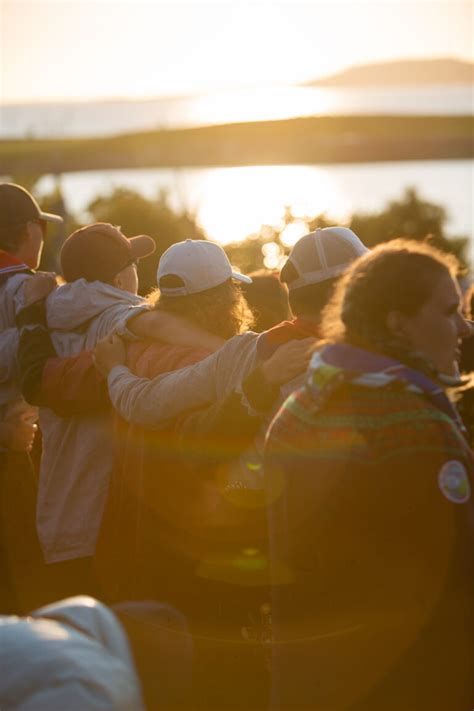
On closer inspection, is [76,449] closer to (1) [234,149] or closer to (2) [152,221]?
(2) [152,221]

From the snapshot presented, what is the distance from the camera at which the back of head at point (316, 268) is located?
3018 mm

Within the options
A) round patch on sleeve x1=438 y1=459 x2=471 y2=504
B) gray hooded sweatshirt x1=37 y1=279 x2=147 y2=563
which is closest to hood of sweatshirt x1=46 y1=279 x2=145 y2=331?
gray hooded sweatshirt x1=37 y1=279 x2=147 y2=563

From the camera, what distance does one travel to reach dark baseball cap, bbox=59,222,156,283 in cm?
388

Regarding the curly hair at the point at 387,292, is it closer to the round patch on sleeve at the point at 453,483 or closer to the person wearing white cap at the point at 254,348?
the round patch on sleeve at the point at 453,483

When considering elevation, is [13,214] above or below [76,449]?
above

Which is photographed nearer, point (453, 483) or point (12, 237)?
point (453, 483)

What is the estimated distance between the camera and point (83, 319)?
150 inches

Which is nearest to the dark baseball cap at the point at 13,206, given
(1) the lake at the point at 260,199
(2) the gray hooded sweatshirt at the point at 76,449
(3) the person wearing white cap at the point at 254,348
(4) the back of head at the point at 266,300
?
(2) the gray hooded sweatshirt at the point at 76,449

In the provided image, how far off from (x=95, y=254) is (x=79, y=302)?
18cm

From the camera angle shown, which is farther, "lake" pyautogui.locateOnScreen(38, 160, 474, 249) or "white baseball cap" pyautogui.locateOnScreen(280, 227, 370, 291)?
"lake" pyautogui.locateOnScreen(38, 160, 474, 249)

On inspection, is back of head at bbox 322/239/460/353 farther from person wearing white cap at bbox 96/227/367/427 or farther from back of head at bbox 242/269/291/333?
back of head at bbox 242/269/291/333

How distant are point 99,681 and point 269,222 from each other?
1041cm

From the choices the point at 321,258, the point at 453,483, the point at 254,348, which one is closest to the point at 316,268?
the point at 321,258

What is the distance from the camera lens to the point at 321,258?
305 cm
